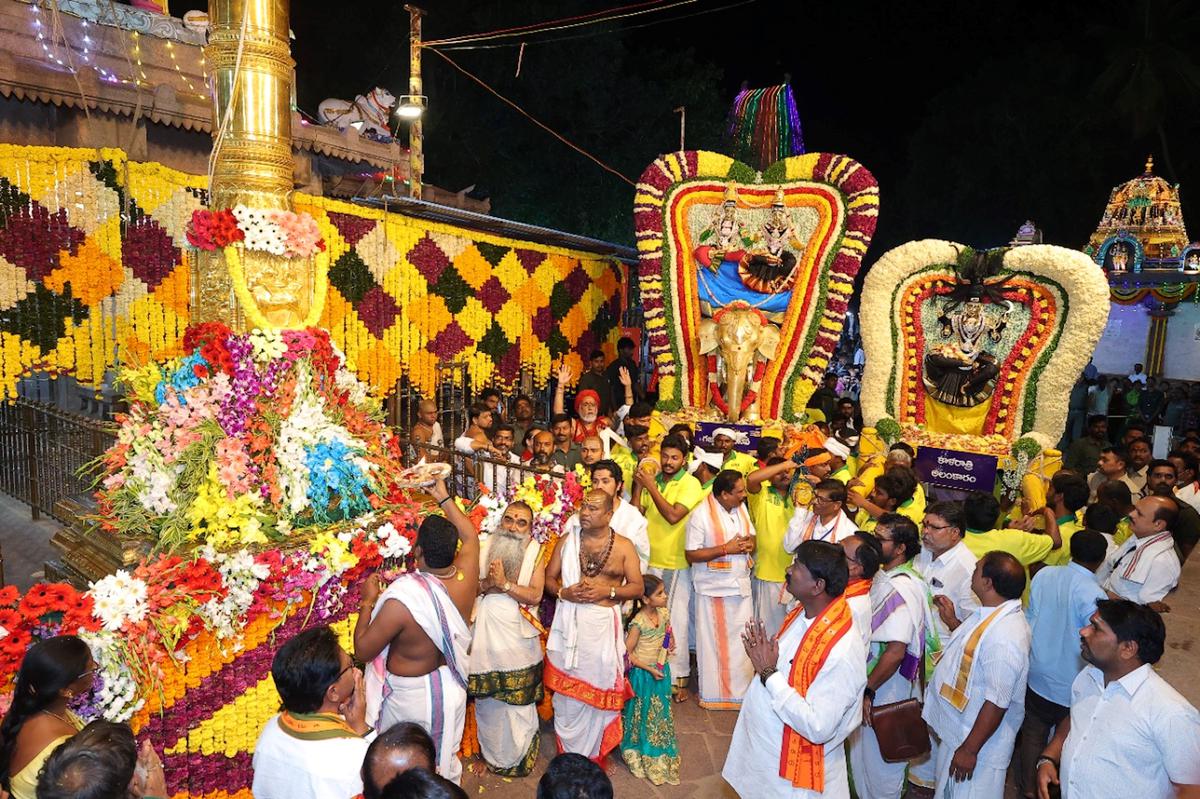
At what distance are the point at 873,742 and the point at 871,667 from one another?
1.77 feet

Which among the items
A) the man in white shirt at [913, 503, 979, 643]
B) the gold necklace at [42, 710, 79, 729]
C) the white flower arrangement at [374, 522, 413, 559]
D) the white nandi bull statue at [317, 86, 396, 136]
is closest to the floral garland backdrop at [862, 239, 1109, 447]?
the man in white shirt at [913, 503, 979, 643]

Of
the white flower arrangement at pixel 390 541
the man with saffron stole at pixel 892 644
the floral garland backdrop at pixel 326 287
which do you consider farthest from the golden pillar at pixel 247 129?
the man with saffron stole at pixel 892 644

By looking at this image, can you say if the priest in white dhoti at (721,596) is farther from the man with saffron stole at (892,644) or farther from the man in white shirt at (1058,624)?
the man in white shirt at (1058,624)

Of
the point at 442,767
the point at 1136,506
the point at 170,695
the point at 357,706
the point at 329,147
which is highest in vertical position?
the point at 329,147

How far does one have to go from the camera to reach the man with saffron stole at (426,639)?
11.6 ft

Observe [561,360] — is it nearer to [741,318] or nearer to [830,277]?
[741,318]

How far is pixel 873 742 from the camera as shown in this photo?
4188mm

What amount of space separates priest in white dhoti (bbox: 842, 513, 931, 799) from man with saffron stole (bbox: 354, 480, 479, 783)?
6.43ft

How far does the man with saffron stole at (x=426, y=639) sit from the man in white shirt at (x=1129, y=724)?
8.76 feet

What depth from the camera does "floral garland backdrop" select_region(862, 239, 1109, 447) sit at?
9758mm

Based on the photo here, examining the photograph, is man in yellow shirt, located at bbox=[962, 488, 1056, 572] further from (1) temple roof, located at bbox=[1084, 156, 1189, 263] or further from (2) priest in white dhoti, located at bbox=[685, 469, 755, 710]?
(1) temple roof, located at bbox=[1084, 156, 1189, 263]

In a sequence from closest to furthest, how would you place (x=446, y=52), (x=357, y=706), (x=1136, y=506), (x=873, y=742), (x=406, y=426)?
(x=357, y=706), (x=873, y=742), (x=1136, y=506), (x=406, y=426), (x=446, y=52)

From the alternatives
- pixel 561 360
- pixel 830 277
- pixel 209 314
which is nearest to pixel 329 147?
pixel 561 360

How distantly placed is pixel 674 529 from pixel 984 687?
95.1 inches
